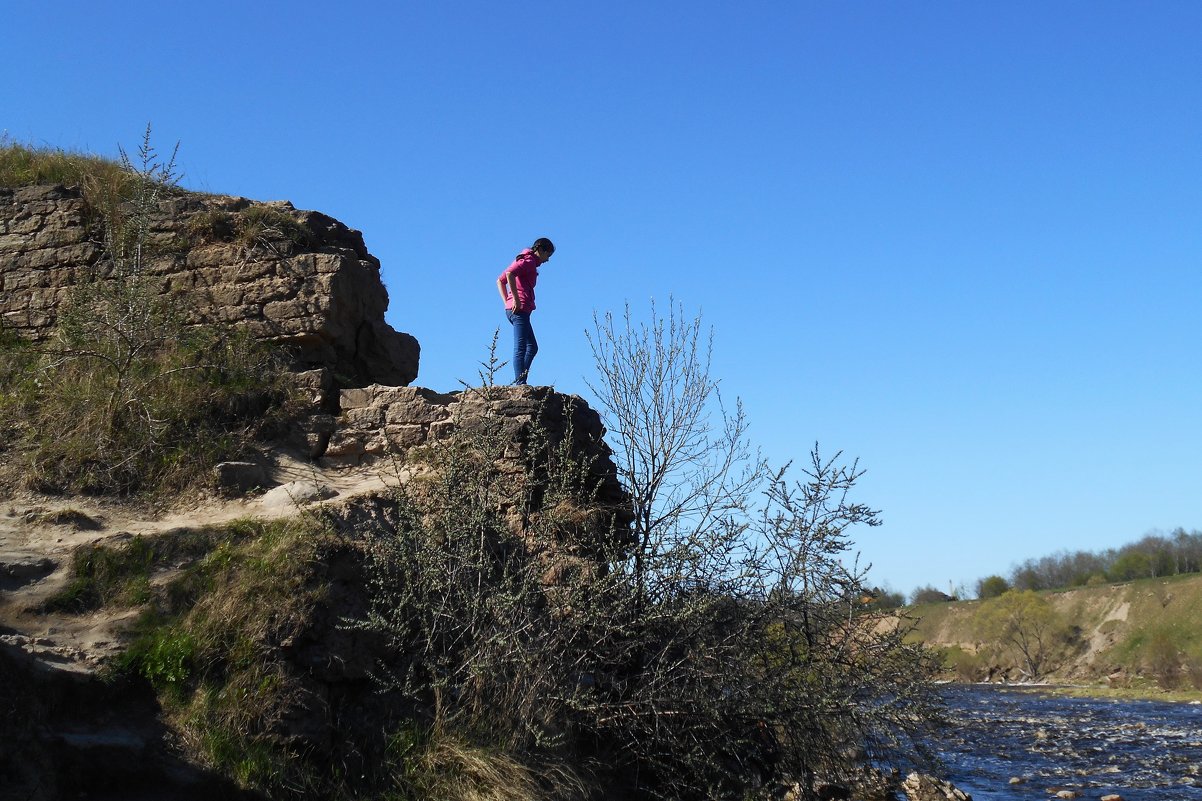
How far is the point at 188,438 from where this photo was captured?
734 cm

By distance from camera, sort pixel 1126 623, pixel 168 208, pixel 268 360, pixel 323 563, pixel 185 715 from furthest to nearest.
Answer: pixel 1126 623 → pixel 168 208 → pixel 268 360 → pixel 323 563 → pixel 185 715

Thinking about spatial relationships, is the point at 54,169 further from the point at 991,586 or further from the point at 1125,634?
the point at 991,586

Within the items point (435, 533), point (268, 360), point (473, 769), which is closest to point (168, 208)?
point (268, 360)

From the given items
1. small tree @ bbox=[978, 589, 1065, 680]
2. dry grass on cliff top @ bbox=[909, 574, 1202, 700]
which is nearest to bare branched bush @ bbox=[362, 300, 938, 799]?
dry grass on cliff top @ bbox=[909, 574, 1202, 700]

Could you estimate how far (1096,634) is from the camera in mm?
45219

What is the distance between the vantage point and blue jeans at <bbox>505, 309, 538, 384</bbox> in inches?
314

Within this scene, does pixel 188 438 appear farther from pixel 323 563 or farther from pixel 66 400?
pixel 323 563

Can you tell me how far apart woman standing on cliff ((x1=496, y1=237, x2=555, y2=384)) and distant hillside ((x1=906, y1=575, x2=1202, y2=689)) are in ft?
95.8

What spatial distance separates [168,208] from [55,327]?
146 cm

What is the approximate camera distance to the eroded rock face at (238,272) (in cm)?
820

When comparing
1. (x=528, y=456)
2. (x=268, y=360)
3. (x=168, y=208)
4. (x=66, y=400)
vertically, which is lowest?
(x=528, y=456)

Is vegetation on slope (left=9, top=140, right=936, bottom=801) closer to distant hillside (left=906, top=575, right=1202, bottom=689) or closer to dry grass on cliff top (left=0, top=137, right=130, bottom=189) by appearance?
dry grass on cliff top (left=0, top=137, right=130, bottom=189)

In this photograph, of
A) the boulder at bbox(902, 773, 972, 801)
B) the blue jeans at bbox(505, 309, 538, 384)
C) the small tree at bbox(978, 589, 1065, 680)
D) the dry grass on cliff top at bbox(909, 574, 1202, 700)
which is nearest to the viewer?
the blue jeans at bbox(505, 309, 538, 384)

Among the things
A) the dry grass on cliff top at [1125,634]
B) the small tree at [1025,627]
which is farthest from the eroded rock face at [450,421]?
the small tree at [1025,627]
